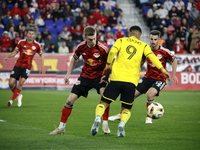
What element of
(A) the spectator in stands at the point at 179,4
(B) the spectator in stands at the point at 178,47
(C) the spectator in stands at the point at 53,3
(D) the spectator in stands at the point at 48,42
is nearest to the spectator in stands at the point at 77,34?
(D) the spectator in stands at the point at 48,42

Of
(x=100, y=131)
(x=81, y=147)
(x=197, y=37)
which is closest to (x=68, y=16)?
(x=197, y=37)

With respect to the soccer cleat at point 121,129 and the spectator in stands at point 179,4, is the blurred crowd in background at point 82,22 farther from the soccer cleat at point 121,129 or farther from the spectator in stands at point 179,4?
the soccer cleat at point 121,129

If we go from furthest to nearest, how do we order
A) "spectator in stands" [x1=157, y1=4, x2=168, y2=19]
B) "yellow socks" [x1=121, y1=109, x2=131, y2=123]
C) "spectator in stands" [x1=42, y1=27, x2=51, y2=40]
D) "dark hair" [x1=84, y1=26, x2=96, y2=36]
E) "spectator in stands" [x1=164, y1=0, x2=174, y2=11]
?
"spectator in stands" [x1=164, y1=0, x2=174, y2=11], "spectator in stands" [x1=157, y1=4, x2=168, y2=19], "spectator in stands" [x1=42, y1=27, x2=51, y2=40], "dark hair" [x1=84, y1=26, x2=96, y2=36], "yellow socks" [x1=121, y1=109, x2=131, y2=123]

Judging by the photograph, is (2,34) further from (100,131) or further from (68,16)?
(100,131)

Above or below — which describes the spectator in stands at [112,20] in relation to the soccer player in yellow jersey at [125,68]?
above

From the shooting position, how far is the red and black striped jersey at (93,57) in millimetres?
8820

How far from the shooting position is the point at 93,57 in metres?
8.84

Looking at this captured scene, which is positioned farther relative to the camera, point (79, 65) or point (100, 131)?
point (79, 65)

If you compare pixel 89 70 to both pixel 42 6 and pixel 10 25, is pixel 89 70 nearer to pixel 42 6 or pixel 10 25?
pixel 10 25

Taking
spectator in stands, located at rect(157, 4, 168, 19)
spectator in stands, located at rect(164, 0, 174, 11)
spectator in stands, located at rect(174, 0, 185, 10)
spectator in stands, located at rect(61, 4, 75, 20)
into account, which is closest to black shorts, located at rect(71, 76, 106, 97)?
spectator in stands, located at rect(61, 4, 75, 20)

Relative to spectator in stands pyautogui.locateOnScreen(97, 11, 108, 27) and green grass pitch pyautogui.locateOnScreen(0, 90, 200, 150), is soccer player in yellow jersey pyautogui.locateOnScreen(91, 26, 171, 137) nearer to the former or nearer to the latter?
green grass pitch pyautogui.locateOnScreen(0, 90, 200, 150)

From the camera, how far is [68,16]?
27844 millimetres

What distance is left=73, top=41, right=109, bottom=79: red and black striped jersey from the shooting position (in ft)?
28.9

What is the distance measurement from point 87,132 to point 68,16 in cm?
1966
